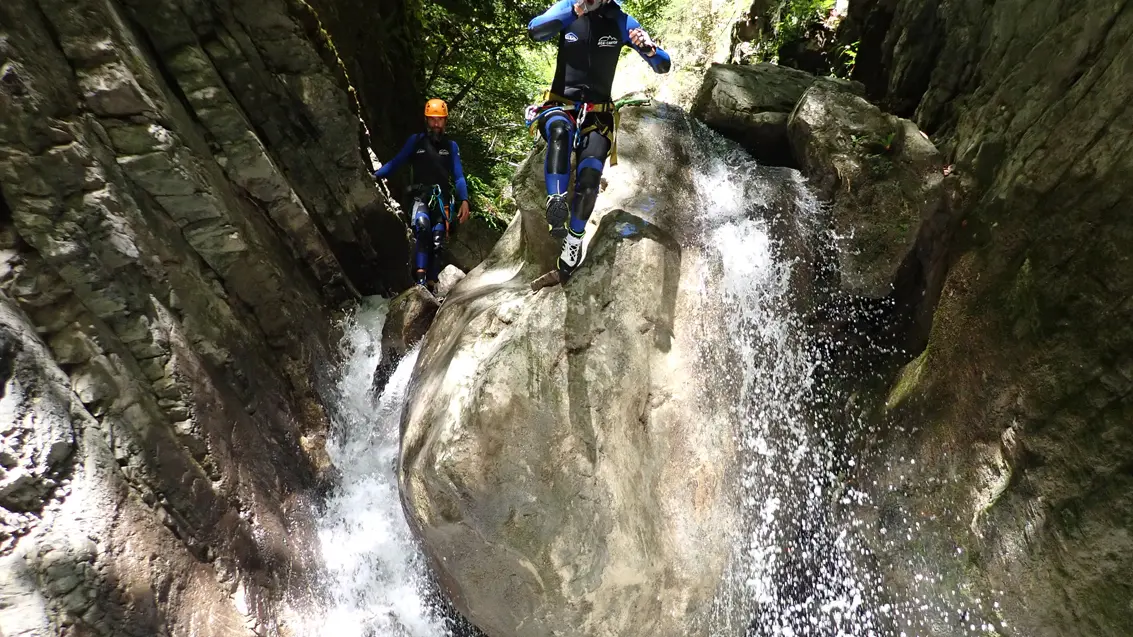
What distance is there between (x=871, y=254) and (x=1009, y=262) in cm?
128

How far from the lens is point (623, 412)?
15.1 ft

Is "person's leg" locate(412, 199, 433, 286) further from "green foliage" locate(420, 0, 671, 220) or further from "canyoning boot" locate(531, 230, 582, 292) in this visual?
"canyoning boot" locate(531, 230, 582, 292)

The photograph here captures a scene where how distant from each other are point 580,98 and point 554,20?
647mm

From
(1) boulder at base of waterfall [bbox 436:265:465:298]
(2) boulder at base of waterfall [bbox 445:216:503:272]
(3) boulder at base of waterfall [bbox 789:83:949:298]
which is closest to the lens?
(3) boulder at base of waterfall [bbox 789:83:949:298]

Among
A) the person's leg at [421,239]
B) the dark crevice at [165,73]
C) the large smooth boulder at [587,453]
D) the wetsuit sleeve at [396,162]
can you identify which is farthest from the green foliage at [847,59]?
the dark crevice at [165,73]

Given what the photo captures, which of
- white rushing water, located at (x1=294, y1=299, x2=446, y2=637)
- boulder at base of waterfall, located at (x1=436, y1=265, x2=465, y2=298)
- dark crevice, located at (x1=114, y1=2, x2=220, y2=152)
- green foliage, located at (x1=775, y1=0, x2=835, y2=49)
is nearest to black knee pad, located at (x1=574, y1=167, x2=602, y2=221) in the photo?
white rushing water, located at (x1=294, y1=299, x2=446, y2=637)

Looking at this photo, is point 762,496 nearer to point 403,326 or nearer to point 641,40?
point 641,40

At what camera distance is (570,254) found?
4.96m

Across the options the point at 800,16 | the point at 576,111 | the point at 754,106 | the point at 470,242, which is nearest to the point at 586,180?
the point at 576,111


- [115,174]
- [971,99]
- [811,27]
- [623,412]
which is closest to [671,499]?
[623,412]

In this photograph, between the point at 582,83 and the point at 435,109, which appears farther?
the point at 435,109

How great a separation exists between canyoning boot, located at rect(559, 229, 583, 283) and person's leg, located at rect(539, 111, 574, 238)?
212 millimetres

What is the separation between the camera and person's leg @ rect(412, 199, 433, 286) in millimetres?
8000

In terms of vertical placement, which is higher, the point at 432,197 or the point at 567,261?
the point at 567,261
